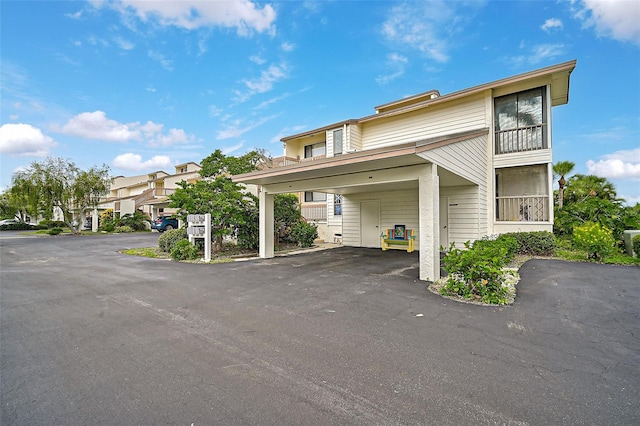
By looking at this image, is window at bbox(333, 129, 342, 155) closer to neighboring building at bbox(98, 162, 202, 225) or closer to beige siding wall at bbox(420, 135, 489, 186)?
beige siding wall at bbox(420, 135, 489, 186)

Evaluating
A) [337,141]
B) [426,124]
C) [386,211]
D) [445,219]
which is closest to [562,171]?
[426,124]

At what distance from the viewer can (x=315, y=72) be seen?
15875 millimetres

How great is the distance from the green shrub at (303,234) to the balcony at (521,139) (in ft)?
28.5

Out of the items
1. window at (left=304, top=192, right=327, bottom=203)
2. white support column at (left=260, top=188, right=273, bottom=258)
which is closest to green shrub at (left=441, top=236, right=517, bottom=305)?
white support column at (left=260, top=188, right=273, bottom=258)

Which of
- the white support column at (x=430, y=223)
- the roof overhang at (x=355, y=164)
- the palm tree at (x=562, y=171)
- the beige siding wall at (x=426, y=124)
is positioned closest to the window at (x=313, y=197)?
the beige siding wall at (x=426, y=124)

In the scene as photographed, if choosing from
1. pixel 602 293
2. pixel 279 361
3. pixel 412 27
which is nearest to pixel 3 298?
pixel 279 361

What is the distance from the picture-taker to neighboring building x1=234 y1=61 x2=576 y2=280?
23.9ft

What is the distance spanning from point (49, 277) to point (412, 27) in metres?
15.0

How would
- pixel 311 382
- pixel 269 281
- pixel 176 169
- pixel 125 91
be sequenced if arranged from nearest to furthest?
pixel 311 382 < pixel 269 281 < pixel 125 91 < pixel 176 169

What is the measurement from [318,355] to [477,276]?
3.66 metres

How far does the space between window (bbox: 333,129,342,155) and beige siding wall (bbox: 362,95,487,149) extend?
134 centimetres

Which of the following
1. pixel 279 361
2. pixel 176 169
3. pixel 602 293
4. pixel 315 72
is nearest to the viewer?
pixel 279 361

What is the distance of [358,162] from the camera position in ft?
23.3

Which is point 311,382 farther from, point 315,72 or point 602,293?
point 315,72
